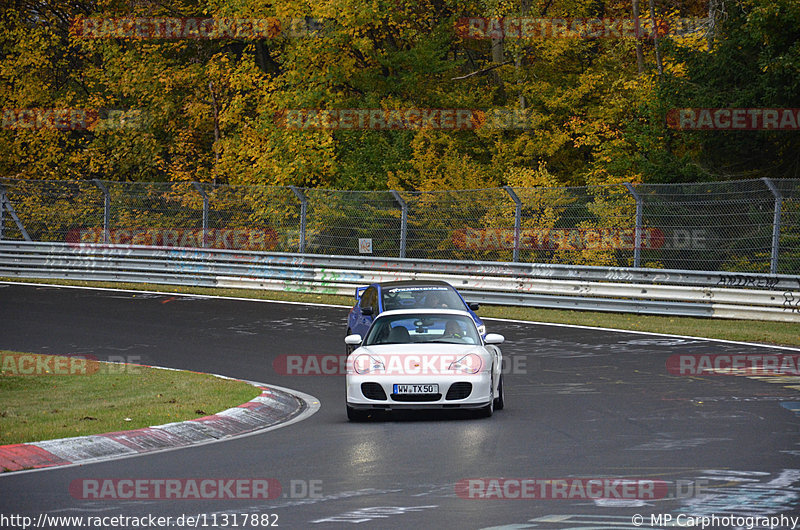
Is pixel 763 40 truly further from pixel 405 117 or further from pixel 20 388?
pixel 20 388

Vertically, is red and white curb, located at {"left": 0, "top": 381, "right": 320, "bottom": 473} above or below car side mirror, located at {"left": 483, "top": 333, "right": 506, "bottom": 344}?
below

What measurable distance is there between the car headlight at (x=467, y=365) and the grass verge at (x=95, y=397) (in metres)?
2.49

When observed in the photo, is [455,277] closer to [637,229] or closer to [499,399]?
[637,229]

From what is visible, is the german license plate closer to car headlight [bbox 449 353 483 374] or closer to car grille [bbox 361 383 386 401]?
car grille [bbox 361 383 386 401]

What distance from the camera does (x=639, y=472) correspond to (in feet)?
27.8

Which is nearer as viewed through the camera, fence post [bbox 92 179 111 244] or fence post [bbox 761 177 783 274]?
fence post [bbox 761 177 783 274]

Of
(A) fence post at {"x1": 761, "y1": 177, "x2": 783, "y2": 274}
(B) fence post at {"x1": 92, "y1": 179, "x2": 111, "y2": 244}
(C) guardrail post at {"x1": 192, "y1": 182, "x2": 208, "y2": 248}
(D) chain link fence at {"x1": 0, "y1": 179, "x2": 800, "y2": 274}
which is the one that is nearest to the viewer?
(A) fence post at {"x1": 761, "y1": 177, "x2": 783, "y2": 274}

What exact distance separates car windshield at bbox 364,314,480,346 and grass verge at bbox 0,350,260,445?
1676 mm

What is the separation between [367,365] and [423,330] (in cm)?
151

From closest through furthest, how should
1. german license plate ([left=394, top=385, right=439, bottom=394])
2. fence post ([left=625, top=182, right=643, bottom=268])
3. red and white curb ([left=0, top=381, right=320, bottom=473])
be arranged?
1. red and white curb ([left=0, top=381, right=320, bottom=473])
2. german license plate ([left=394, top=385, right=439, bottom=394])
3. fence post ([left=625, top=182, right=643, bottom=268])

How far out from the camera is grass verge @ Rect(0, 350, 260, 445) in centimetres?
1073

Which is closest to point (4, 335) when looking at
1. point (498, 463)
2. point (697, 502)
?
point (498, 463)

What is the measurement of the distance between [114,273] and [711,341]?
17503mm

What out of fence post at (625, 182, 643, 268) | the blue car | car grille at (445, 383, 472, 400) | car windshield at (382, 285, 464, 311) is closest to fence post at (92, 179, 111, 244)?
fence post at (625, 182, 643, 268)
